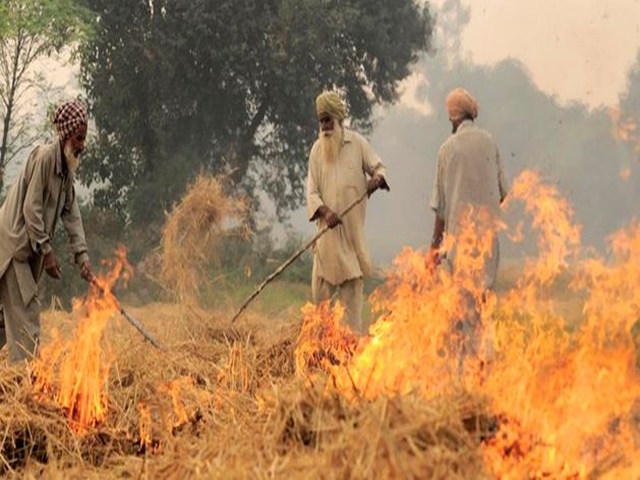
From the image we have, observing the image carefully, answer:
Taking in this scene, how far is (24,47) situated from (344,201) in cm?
1308

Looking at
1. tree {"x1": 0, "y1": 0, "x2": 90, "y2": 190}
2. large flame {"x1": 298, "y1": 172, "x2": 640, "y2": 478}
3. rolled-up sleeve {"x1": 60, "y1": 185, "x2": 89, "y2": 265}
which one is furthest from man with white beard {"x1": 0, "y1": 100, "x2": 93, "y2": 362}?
tree {"x1": 0, "y1": 0, "x2": 90, "y2": 190}

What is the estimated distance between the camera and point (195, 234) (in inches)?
401

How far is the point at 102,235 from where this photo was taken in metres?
20.2

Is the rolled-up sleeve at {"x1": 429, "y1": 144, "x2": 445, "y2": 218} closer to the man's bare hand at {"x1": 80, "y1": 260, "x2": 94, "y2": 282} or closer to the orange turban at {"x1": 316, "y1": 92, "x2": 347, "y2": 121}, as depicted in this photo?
the orange turban at {"x1": 316, "y1": 92, "x2": 347, "y2": 121}

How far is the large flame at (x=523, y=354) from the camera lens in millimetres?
3766

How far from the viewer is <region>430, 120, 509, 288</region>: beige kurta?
7.34 m

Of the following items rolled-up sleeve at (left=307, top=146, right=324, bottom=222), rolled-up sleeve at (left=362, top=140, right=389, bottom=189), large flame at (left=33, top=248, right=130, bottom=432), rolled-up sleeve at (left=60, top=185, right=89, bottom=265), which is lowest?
large flame at (left=33, top=248, right=130, bottom=432)

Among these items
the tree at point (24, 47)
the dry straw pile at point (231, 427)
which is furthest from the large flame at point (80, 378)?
the tree at point (24, 47)

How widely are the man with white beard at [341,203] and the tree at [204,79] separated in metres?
13.7

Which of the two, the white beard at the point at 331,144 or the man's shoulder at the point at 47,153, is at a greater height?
the white beard at the point at 331,144

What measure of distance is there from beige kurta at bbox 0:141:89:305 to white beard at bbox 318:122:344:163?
104 inches

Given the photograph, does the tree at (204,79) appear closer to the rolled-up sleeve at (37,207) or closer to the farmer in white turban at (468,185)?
the farmer in white turban at (468,185)

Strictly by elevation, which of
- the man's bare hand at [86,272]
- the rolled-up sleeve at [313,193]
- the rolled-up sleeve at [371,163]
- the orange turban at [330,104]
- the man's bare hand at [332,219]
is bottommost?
the man's bare hand at [86,272]

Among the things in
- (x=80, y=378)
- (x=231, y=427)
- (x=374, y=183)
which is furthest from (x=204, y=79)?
(x=231, y=427)
